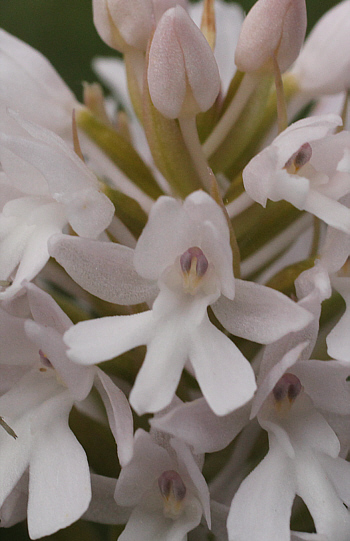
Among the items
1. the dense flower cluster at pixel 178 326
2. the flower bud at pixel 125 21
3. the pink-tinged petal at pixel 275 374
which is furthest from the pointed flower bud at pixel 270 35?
the pink-tinged petal at pixel 275 374

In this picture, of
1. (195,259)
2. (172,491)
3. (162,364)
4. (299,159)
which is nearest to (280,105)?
(299,159)

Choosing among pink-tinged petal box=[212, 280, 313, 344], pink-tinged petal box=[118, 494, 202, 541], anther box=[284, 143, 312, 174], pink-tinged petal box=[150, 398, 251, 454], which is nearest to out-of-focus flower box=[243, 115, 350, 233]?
anther box=[284, 143, 312, 174]

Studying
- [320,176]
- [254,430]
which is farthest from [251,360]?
[320,176]

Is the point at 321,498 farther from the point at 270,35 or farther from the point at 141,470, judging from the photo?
the point at 270,35

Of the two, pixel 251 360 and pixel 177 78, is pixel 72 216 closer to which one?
pixel 177 78

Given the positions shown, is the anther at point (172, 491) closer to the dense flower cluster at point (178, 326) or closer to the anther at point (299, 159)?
the dense flower cluster at point (178, 326)

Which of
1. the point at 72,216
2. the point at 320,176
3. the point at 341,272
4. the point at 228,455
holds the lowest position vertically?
the point at 228,455

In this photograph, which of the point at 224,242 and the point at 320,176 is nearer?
the point at 224,242
